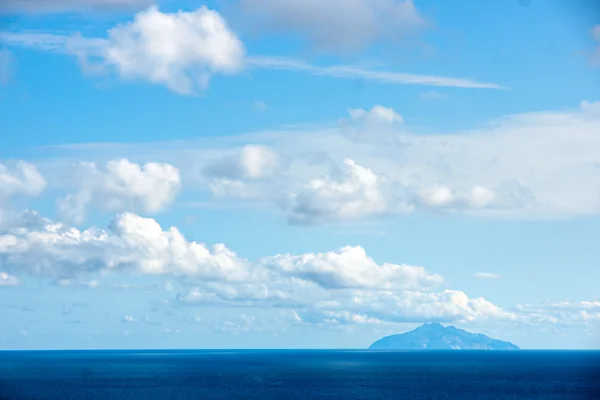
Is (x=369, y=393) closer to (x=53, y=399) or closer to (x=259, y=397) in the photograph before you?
(x=259, y=397)

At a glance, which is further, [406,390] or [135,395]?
[406,390]

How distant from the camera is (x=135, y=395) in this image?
17038 cm

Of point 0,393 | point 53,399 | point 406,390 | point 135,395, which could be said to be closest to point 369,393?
point 406,390

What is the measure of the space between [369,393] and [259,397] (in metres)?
29.9

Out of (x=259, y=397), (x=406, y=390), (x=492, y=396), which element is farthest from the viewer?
(x=406, y=390)

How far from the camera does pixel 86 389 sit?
644 feet

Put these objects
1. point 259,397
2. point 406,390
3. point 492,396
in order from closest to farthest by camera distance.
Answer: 1. point 259,397
2. point 492,396
3. point 406,390

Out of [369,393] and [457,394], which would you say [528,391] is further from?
[369,393]

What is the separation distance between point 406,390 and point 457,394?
16.1 meters

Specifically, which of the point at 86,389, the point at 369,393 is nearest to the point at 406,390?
the point at 369,393

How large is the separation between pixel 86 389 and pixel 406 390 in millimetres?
80664

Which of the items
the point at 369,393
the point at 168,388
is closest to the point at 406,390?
the point at 369,393

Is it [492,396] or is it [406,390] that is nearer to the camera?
[492,396]

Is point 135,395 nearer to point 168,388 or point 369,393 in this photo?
point 168,388
